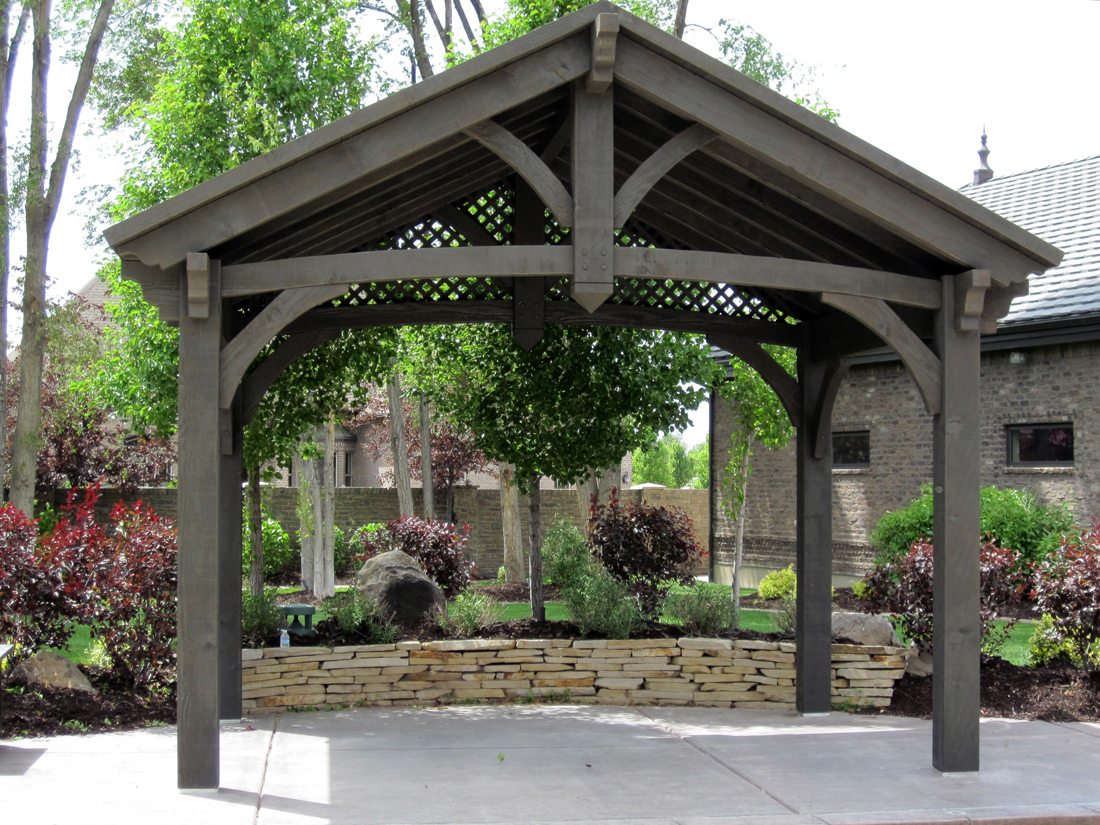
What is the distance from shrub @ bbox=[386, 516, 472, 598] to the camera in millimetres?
13109

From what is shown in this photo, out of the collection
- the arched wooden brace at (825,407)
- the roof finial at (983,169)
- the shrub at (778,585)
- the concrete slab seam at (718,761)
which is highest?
the roof finial at (983,169)

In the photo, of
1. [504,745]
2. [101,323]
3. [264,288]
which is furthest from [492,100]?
[101,323]

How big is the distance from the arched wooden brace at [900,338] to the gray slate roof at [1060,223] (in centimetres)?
700

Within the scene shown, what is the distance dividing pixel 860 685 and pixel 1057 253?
3.79m

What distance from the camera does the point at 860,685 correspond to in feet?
30.1

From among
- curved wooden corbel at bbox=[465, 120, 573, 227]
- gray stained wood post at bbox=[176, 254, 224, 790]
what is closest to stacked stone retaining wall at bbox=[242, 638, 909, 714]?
gray stained wood post at bbox=[176, 254, 224, 790]

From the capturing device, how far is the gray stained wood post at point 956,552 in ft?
22.7

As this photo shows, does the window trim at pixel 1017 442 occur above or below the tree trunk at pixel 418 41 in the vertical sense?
below

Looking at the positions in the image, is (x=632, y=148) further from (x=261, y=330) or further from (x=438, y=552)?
(x=438, y=552)

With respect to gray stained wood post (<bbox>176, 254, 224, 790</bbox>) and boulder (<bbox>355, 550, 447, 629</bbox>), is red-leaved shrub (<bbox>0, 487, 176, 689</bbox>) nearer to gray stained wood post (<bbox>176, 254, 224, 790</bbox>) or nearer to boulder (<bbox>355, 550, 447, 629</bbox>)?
boulder (<bbox>355, 550, 447, 629</bbox>)

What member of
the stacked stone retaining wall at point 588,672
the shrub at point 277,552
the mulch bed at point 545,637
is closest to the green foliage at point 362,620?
the mulch bed at point 545,637

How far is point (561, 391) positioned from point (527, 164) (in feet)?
14.5

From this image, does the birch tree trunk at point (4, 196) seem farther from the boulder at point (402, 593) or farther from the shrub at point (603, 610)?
the shrub at point (603, 610)

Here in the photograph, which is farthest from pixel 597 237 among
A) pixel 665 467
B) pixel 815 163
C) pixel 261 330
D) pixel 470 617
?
pixel 665 467
